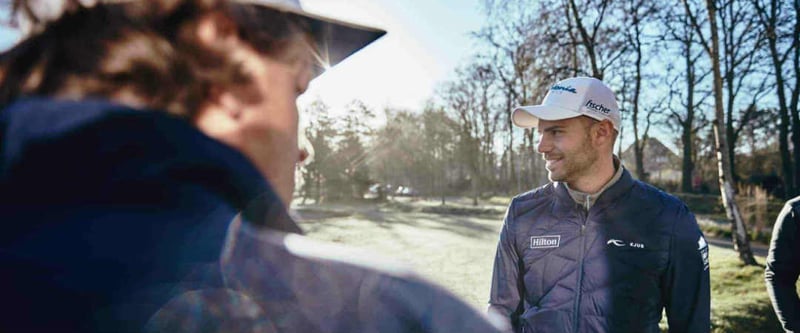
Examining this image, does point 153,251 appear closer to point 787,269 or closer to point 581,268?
point 581,268

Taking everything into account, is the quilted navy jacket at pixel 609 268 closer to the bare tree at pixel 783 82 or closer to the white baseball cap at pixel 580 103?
the white baseball cap at pixel 580 103

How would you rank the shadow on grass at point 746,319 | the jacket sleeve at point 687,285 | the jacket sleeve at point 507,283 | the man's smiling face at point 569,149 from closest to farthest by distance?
the jacket sleeve at point 687,285
the jacket sleeve at point 507,283
the man's smiling face at point 569,149
the shadow on grass at point 746,319

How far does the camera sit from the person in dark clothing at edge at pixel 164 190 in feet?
1.72

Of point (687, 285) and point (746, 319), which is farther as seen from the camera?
point (746, 319)

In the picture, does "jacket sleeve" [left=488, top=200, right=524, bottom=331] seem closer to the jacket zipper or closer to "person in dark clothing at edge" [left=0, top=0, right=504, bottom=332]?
the jacket zipper

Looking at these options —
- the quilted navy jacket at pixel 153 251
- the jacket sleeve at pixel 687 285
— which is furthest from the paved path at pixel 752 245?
the quilted navy jacket at pixel 153 251

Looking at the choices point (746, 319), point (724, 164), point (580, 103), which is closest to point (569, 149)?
point (580, 103)

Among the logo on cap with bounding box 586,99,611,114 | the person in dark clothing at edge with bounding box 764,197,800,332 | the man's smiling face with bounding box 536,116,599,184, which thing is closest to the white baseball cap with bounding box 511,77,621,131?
the logo on cap with bounding box 586,99,611,114

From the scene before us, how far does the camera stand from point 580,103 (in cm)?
312

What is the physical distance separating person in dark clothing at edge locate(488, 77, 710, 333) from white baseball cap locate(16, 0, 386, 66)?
228 centimetres

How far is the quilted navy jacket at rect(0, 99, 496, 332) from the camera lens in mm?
519

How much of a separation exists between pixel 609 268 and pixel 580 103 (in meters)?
1.16

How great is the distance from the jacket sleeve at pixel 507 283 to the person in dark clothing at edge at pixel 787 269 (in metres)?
1.98

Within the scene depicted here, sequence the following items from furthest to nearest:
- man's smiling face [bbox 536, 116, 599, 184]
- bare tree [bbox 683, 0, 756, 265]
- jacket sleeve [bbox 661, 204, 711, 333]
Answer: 1. bare tree [bbox 683, 0, 756, 265]
2. man's smiling face [bbox 536, 116, 599, 184]
3. jacket sleeve [bbox 661, 204, 711, 333]
